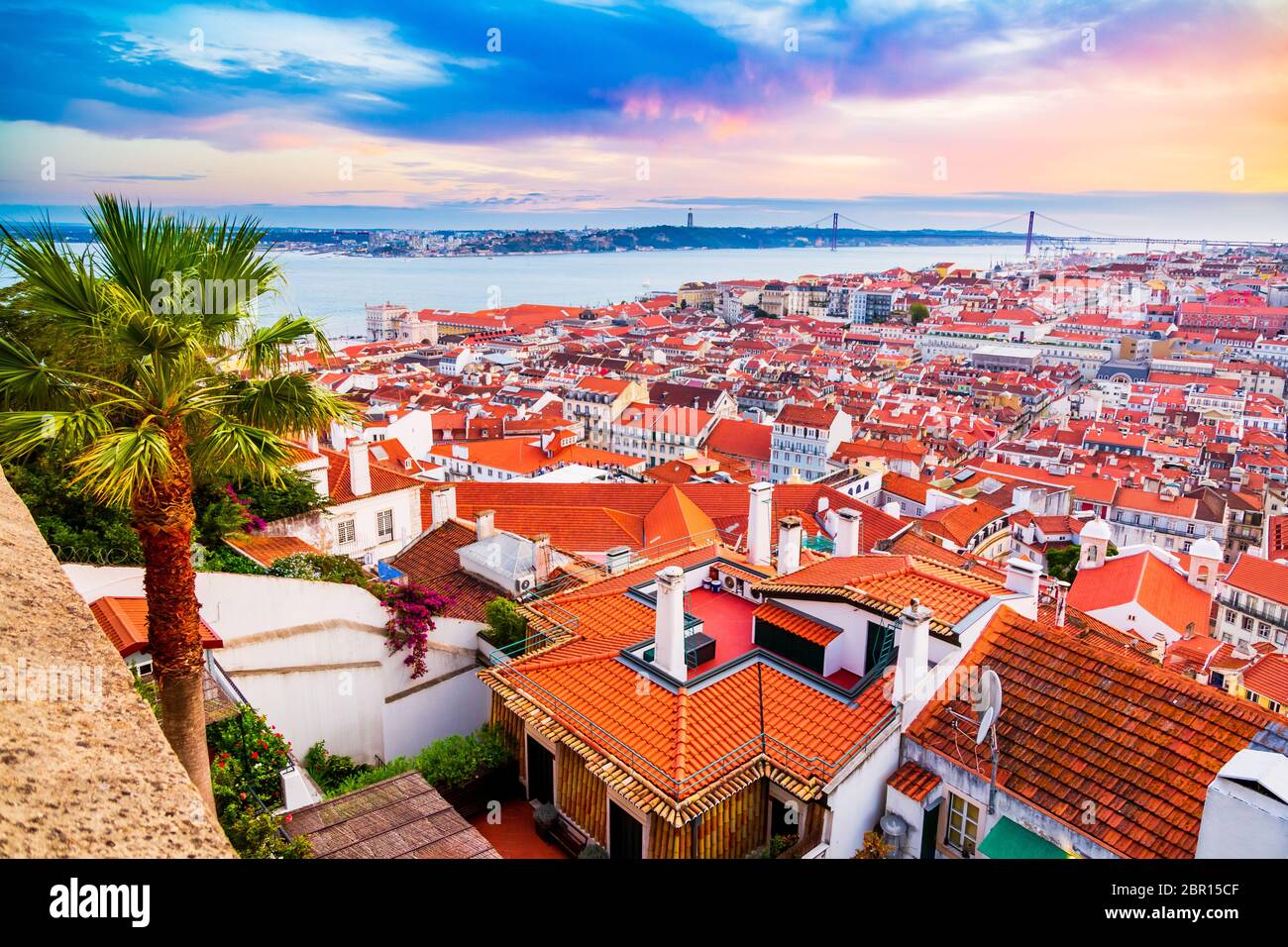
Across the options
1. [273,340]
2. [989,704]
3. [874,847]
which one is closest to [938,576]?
[989,704]

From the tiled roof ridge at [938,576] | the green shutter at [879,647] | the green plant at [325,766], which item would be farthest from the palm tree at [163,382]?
the tiled roof ridge at [938,576]

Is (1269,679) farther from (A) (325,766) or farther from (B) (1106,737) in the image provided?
(A) (325,766)

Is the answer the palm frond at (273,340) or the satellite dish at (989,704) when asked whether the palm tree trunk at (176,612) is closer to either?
the palm frond at (273,340)

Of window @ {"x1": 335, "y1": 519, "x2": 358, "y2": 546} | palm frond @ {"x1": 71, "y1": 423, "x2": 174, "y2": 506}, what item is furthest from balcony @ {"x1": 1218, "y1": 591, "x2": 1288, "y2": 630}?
palm frond @ {"x1": 71, "y1": 423, "x2": 174, "y2": 506}
